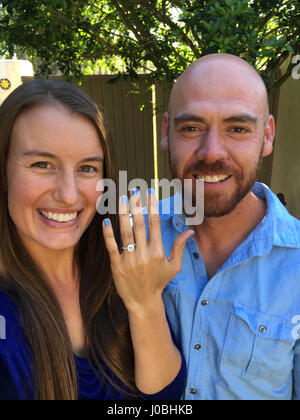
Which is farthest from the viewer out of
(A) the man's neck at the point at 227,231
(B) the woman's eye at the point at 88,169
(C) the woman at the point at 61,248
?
(A) the man's neck at the point at 227,231

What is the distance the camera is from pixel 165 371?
4.97 ft

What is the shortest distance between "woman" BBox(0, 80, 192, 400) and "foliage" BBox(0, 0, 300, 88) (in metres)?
1.06

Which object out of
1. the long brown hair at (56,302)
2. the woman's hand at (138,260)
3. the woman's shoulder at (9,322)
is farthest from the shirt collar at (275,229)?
the woman's shoulder at (9,322)

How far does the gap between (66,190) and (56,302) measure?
539 millimetres

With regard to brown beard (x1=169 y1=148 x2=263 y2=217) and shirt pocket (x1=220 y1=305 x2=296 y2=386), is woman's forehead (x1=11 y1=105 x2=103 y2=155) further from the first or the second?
shirt pocket (x1=220 y1=305 x2=296 y2=386)

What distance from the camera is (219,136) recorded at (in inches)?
68.5

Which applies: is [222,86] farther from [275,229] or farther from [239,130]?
[275,229]

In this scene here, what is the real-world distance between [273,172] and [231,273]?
370 cm

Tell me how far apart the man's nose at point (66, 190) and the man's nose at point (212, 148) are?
65cm

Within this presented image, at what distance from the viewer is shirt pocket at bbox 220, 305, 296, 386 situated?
159cm

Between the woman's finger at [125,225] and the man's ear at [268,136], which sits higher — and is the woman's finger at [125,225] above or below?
below

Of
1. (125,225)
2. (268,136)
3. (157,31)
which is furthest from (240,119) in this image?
(157,31)

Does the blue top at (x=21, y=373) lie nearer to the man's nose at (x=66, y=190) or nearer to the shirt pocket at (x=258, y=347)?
the shirt pocket at (x=258, y=347)

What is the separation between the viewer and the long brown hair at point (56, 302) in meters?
1.44
